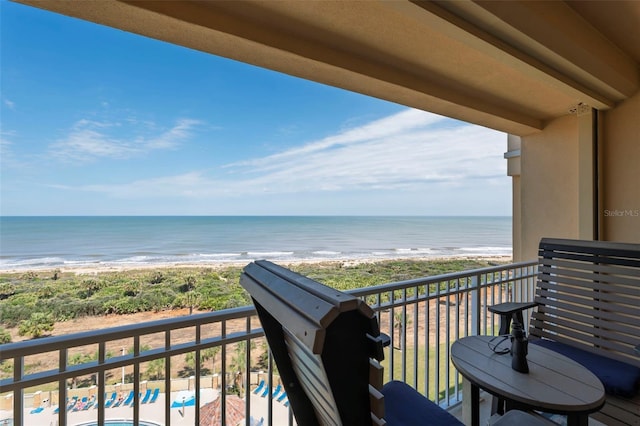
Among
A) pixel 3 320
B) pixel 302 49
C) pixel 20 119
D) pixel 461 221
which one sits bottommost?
pixel 3 320

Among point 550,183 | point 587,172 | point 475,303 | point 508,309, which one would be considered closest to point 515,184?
point 550,183

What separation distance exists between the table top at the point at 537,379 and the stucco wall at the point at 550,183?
2727 millimetres

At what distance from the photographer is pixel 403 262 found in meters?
15.1

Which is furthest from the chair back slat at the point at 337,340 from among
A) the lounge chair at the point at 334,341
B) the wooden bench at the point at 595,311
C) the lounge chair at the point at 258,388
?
the lounge chair at the point at 258,388

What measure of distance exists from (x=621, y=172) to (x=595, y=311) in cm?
178

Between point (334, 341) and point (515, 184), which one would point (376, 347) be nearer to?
point (334, 341)

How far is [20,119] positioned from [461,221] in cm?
3298

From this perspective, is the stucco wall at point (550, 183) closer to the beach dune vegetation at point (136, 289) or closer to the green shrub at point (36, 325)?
the beach dune vegetation at point (136, 289)

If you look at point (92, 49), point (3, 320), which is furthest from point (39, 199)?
point (3, 320)

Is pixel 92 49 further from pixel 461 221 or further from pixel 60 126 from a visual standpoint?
pixel 461 221

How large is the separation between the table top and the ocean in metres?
14.5

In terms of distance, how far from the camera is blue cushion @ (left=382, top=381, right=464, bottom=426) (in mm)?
1312

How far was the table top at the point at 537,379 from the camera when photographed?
1296 millimetres

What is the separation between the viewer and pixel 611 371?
1.82 m
